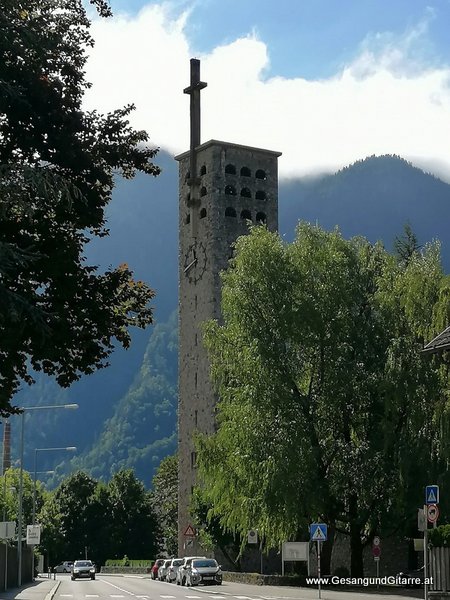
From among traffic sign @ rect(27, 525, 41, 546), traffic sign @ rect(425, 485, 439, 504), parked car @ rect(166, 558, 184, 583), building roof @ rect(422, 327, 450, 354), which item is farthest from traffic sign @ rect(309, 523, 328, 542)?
parked car @ rect(166, 558, 184, 583)

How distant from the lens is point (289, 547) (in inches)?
1628

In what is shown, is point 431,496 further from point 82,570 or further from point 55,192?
point 82,570

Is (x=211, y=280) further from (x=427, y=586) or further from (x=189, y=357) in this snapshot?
(x=427, y=586)

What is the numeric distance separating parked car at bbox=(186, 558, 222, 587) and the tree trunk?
492 inches

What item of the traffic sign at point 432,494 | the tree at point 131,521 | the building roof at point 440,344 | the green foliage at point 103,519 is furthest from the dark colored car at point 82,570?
the traffic sign at point 432,494

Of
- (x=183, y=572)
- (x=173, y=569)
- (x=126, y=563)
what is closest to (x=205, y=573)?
(x=183, y=572)

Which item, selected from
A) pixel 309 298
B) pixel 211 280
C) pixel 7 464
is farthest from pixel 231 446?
pixel 7 464

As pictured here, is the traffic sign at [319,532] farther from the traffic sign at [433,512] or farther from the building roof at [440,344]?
the traffic sign at [433,512]

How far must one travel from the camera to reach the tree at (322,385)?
137 ft

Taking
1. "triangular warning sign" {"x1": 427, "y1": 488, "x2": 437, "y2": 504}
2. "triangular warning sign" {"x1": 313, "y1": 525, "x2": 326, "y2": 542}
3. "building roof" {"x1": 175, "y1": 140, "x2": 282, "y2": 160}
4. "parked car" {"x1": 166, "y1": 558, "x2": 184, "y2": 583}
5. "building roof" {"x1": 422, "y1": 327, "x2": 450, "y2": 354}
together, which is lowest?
"parked car" {"x1": 166, "y1": 558, "x2": 184, "y2": 583}

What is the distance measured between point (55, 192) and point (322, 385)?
2384 centimetres

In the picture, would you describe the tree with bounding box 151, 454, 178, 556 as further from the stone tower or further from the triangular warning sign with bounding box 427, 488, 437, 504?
the triangular warning sign with bounding box 427, 488, 437, 504

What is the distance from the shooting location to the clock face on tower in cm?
8706

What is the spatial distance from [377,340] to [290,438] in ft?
18.9
